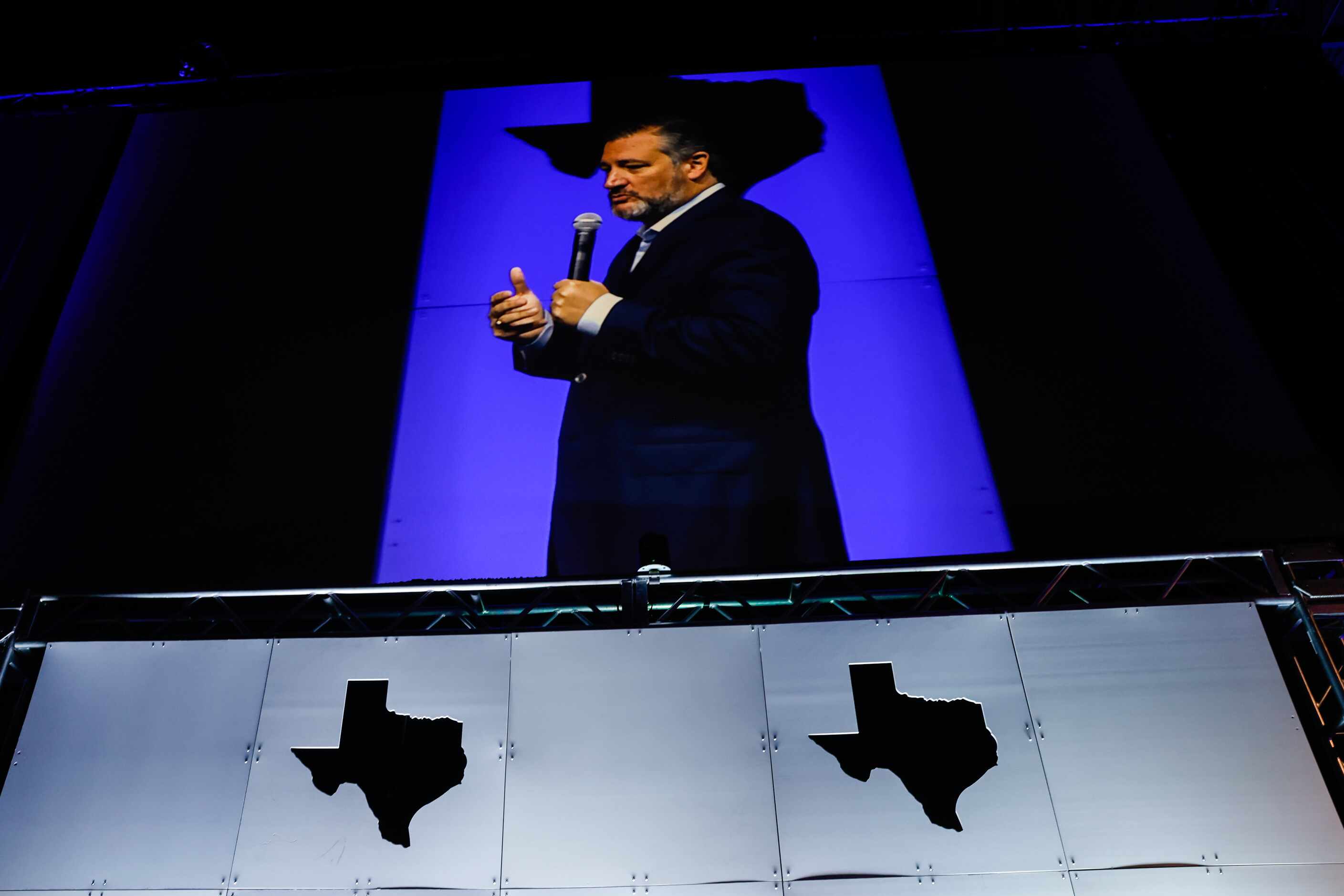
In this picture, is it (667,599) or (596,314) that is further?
(596,314)

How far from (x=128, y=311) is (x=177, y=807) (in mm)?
2893

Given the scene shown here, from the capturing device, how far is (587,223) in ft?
16.7

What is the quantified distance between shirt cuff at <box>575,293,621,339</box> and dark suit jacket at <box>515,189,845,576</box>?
4cm

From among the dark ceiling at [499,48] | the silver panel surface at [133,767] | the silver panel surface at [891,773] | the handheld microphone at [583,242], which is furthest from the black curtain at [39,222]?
the silver panel surface at [891,773]

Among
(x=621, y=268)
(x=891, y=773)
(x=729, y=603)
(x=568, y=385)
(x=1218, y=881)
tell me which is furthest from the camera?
(x=621, y=268)

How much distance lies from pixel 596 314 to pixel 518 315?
45 cm

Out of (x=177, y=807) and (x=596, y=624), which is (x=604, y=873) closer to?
(x=596, y=624)

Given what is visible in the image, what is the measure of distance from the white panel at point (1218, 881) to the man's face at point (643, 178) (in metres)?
3.82

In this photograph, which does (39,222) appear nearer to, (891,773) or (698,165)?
(698,165)

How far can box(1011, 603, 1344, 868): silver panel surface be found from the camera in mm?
3586

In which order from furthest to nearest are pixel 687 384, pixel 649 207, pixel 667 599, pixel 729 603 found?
pixel 649 207 → pixel 687 384 → pixel 667 599 → pixel 729 603

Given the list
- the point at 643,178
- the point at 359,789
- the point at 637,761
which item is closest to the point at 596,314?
the point at 643,178

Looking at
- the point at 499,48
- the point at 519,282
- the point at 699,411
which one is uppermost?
the point at 499,48

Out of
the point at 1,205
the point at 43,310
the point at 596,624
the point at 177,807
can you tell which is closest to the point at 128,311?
the point at 43,310
